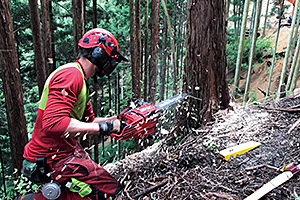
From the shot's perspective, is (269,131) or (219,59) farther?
(219,59)

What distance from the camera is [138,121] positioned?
226 centimetres

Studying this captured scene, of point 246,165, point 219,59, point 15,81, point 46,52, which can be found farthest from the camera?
point 46,52

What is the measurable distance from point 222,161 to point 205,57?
1351mm

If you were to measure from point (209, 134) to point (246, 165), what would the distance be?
1.95ft

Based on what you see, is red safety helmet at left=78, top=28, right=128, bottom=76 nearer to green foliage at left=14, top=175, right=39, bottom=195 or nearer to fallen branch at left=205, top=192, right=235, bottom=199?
fallen branch at left=205, top=192, right=235, bottom=199

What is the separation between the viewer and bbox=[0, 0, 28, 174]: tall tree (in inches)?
130

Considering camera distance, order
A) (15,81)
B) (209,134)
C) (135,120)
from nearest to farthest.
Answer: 1. (135,120)
2. (209,134)
3. (15,81)

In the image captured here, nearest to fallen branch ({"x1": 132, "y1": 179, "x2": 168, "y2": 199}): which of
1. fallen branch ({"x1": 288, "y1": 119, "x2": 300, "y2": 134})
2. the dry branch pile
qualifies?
the dry branch pile

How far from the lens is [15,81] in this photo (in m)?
3.61

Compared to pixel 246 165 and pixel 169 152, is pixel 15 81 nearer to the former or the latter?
pixel 169 152

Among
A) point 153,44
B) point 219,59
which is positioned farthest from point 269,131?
point 153,44

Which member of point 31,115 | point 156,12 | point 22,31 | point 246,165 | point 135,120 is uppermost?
point 156,12

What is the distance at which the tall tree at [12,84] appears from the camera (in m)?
3.29

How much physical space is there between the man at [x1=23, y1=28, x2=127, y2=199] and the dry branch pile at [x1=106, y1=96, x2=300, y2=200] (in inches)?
18.8
